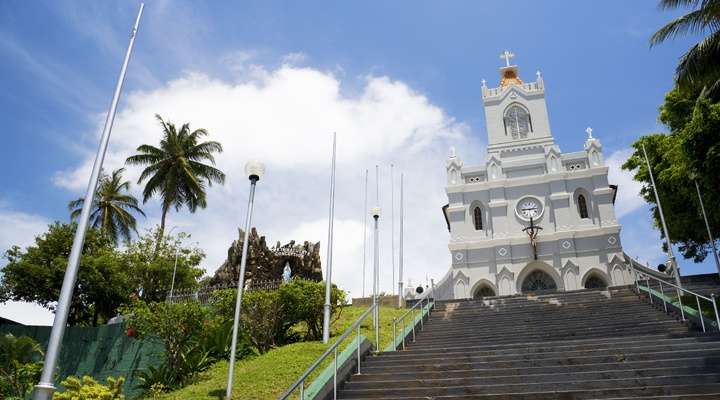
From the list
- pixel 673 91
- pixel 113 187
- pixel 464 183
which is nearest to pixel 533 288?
pixel 464 183

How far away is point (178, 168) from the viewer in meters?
33.9

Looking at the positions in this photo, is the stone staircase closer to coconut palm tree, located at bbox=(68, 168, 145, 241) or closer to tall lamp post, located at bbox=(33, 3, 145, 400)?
tall lamp post, located at bbox=(33, 3, 145, 400)

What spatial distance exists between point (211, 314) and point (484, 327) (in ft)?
27.7

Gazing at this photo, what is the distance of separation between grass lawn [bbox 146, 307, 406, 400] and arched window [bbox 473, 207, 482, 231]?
17307mm

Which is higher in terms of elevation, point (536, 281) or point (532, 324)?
point (536, 281)

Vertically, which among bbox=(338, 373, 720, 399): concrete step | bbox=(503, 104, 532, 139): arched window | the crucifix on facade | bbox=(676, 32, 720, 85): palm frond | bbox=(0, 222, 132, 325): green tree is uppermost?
bbox=(503, 104, 532, 139): arched window

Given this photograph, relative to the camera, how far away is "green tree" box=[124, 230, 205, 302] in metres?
28.7

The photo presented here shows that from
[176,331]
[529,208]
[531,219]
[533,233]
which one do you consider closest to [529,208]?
[529,208]

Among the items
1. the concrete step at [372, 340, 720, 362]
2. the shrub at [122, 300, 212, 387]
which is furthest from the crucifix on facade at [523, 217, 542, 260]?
the shrub at [122, 300, 212, 387]

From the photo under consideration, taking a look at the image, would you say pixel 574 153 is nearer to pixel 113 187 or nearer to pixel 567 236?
pixel 567 236

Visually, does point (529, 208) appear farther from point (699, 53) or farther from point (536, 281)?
point (699, 53)

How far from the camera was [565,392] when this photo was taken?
8.09 metres

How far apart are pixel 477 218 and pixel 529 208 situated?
3134mm

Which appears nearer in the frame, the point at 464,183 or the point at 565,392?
the point at 565,392
